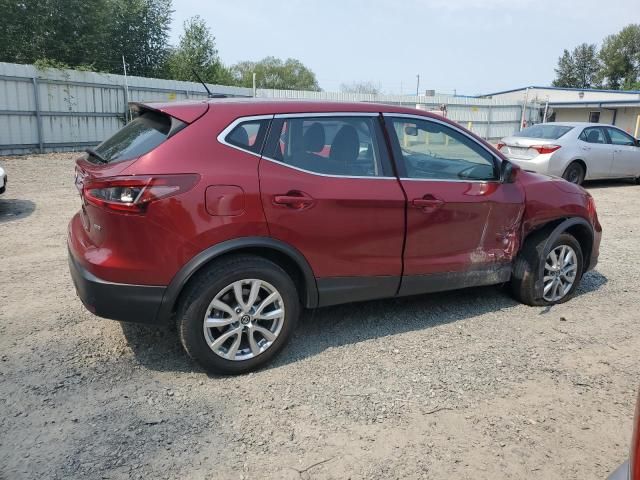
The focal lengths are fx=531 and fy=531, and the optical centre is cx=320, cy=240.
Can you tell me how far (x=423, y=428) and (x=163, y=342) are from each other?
78.8 inches

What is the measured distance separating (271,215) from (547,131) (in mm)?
10263

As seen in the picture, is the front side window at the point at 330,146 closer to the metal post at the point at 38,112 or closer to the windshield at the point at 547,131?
the windshield at the point at 547,131

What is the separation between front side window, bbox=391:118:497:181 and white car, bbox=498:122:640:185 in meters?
6.76

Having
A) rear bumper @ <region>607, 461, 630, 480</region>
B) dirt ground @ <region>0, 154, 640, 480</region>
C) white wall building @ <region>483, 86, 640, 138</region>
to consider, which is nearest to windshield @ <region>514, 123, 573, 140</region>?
dirt ground @ <region>0, 154, 640, 480</region>

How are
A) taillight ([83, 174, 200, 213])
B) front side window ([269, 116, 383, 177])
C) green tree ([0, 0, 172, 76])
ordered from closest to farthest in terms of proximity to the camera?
taillight ([83, 174, 200, 213]), front side window ([269, 116, 383, 177]), green tree ([0, 0, 172, 76])

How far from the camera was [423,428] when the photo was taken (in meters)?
3.01

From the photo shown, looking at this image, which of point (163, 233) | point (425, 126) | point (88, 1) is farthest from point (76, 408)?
point (88, 1)

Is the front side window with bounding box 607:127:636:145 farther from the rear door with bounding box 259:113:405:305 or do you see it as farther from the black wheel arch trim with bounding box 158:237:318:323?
the black wheel arch trim with bounding box 158:237:318:323

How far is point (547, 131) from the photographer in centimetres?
1183

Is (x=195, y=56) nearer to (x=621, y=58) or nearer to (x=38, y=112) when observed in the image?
(x=38, y=112)

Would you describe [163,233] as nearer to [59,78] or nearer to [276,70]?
[59,78]

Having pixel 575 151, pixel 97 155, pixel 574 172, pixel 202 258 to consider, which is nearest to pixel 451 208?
pixel 202 258

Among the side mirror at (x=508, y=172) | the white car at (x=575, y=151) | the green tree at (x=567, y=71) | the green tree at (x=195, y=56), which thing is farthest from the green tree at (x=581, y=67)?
→ the side mirror at (x=508, y=172)

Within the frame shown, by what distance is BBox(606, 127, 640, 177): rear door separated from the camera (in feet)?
40.5
